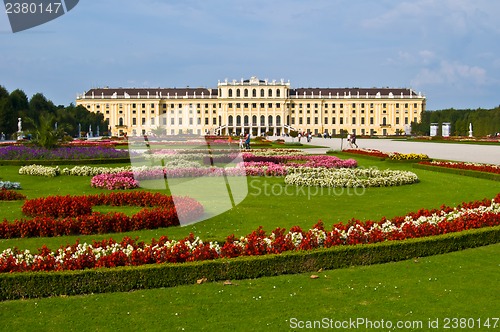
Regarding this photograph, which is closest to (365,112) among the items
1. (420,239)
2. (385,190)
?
(385,190)

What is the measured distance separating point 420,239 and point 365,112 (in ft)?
269

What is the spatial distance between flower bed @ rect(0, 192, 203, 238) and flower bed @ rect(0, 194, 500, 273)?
1255 mm

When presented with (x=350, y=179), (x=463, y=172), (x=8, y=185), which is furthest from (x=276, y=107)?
(x=8, y=185)

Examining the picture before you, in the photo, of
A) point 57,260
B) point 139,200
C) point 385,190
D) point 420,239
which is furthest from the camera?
point 385,190

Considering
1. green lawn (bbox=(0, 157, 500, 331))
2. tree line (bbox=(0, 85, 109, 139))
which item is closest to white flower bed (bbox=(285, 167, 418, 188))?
green lawn (bbox=(0, 157, 500, 331))

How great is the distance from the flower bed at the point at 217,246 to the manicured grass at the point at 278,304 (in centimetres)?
34

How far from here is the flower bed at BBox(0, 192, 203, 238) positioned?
6.86m

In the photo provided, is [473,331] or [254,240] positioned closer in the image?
[473,331]

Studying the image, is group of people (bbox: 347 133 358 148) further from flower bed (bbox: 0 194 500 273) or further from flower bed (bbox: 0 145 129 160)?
flower bed (bbox: 0 194 500 273)

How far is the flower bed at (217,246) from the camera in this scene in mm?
4973

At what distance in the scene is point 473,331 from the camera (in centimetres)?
397

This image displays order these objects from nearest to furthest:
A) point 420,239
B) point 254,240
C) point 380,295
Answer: point 380,295
point 254,240
point 420,239

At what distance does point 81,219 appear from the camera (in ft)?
23.2

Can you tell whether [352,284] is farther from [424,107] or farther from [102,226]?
[424,107]
